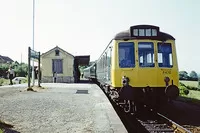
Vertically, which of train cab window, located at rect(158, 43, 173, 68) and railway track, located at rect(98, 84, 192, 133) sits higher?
train cab window, located at rect(158, 43, 173, 68)

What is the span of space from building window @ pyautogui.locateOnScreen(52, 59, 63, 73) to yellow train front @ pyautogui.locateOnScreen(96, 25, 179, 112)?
24.3 meters

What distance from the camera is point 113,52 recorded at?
37.4 feet

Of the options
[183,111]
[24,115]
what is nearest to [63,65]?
[183,111]

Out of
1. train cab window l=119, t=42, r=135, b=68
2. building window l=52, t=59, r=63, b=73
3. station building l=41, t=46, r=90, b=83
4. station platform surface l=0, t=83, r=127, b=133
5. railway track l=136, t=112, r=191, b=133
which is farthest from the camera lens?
building window l=52, t=59, r=63, b=73

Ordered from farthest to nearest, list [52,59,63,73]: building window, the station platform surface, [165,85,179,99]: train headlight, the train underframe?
[52,59,63,73]: building window
the train underframe
[165,85,179,99]: train headlight
the station platform surface

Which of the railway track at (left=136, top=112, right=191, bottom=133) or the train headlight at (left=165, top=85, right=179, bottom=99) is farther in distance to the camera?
the train headlight at (left=165, top=85, right=179, bottom=99)

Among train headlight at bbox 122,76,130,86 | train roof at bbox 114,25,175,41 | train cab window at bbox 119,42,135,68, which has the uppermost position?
train roof at bbox 114,25,175,41

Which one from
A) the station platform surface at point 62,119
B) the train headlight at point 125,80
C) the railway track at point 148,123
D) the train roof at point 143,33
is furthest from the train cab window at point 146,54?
the station platform surface at point 62,119

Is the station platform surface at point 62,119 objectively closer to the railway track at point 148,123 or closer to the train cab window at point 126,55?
the railway track at point 148,123

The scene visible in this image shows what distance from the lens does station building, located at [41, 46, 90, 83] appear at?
A: 35125 millimetres

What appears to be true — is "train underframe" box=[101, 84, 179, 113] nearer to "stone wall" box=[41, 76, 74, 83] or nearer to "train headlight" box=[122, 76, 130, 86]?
"train headlight" box=[122, 76, 130, 86]

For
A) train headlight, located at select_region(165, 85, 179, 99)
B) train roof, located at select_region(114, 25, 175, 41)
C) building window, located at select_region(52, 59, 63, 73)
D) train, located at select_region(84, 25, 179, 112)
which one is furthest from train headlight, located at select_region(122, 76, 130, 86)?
building window, located at select_region(52, 59, 63, 73)

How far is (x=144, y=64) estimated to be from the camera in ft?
36.8

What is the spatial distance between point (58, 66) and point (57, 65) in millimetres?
159
